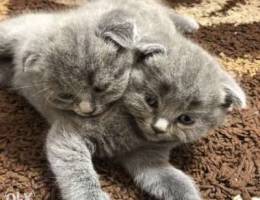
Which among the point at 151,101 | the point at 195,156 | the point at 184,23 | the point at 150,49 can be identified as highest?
the point at 150,49

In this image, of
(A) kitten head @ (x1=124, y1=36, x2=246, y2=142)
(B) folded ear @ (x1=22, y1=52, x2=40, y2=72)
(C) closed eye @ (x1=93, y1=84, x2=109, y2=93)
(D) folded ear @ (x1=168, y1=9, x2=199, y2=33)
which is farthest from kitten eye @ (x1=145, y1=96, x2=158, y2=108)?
(D) folded ear @ (x1=168, y1=9, x2=199, y2=33)

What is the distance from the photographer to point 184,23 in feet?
8.23

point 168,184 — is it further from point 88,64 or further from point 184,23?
point 184,23

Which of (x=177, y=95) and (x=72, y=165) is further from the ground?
(x=177, y=95)

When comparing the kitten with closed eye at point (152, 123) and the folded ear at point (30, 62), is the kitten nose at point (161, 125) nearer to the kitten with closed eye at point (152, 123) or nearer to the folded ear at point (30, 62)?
the kitten with closed eye at point (152, 123)

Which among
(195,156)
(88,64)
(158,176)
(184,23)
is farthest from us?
(184,23)

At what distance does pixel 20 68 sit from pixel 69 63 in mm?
344

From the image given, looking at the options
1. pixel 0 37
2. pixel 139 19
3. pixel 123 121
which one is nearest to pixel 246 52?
pixel 139 19

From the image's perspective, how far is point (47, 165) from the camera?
185 cm

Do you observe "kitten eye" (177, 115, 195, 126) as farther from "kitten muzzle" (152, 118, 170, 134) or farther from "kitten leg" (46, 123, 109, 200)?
"kitten leg" (46, 123, 109, 200)

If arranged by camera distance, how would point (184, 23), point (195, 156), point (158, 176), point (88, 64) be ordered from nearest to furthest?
point (88, 64) → point (158, 176) → point (195, 156) → point (184, 23)

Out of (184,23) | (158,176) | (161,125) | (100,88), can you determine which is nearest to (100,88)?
(100,88)

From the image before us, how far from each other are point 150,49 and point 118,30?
4.7 inches

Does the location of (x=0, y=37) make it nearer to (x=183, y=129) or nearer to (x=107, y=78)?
(x=107, y=78)
